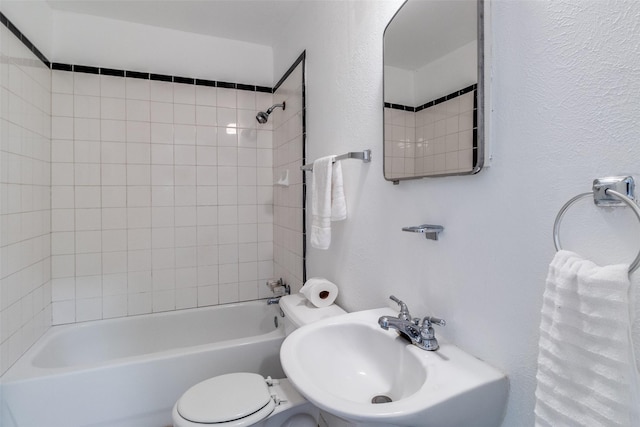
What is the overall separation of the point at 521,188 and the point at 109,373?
76.4 inches

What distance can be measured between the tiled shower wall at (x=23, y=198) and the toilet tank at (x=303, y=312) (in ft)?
4.49

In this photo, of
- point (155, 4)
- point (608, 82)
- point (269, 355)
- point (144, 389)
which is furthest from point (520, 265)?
point (155, 4)

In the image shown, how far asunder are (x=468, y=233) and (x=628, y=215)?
0.35 metres

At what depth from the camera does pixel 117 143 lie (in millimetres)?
2211

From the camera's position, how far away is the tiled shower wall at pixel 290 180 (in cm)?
204

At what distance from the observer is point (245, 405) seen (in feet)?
4.01

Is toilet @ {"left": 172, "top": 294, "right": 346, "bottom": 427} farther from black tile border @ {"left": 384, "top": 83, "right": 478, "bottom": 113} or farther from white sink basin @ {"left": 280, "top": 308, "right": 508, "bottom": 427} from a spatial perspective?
black tile border @ {"left": 384, "top": 83, "right": 478, "bottom": 113}

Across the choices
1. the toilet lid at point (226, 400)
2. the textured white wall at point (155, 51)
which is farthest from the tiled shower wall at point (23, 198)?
the toilet lid at point (226, 400)

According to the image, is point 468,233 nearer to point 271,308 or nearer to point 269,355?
point 269,355

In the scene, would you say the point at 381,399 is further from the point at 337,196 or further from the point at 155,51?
the point at 155,51

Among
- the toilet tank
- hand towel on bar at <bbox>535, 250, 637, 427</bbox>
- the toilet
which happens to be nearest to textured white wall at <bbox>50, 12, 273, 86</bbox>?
the toilet tank

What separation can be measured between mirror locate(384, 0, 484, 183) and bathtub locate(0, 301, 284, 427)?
139 centimetres

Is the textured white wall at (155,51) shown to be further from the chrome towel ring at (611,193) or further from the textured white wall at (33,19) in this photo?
the chrome towel ring at (611,193)

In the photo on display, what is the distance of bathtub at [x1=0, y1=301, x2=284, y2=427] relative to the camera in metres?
1.50
